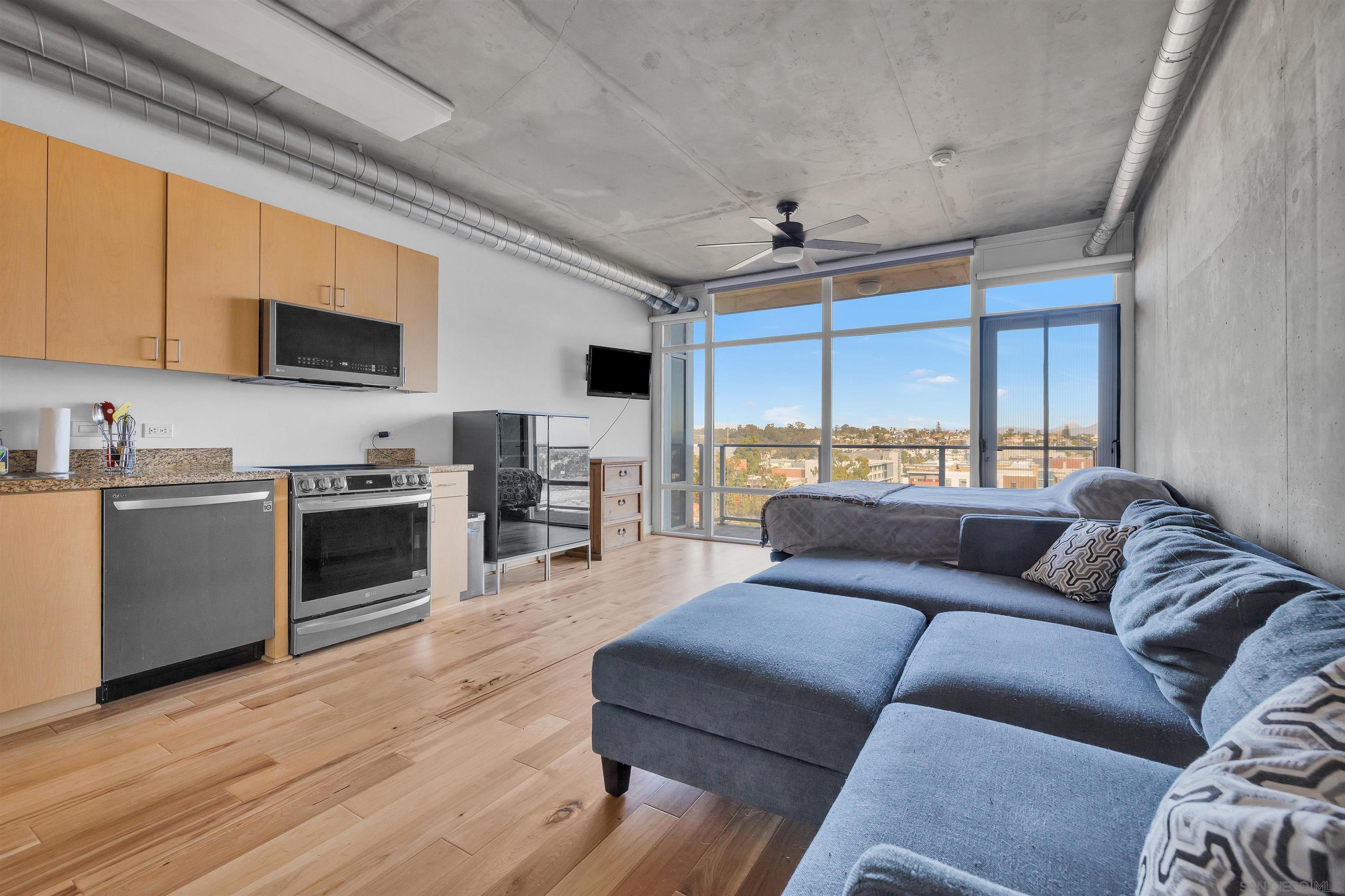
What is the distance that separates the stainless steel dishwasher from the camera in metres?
2.46

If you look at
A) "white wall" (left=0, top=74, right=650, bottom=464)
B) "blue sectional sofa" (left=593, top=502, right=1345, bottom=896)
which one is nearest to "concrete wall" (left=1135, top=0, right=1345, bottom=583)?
"blue sectional sofa" (left=593, top=502, right=1345, bottom=896)

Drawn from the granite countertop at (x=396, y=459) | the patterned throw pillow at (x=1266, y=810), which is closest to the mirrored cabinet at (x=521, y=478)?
the granite countertop at (x=396, y=459)

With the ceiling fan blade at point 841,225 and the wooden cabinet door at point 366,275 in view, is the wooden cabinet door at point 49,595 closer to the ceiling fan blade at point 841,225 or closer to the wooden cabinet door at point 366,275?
the wooden cabinet door at point 366,275

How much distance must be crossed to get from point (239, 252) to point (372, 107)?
1045 millimetres

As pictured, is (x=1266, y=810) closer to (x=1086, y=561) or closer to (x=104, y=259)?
(x=1086, y=561)

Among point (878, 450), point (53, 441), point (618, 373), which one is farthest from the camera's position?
point (618, 373)

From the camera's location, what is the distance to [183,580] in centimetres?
264

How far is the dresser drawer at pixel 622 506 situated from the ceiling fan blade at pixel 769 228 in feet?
9.06

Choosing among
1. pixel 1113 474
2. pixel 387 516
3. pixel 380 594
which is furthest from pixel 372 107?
pixel 1113 474

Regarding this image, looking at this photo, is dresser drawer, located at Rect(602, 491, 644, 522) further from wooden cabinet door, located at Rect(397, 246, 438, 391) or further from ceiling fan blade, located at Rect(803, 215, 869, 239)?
ceiling fan blade, located at Rect(803, 215, 869, 239)

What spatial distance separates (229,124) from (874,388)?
542 centimetres

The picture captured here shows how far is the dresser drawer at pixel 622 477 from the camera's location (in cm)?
559

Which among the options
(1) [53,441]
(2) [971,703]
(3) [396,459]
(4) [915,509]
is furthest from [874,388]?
(1) [53,441]

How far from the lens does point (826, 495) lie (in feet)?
11.3
